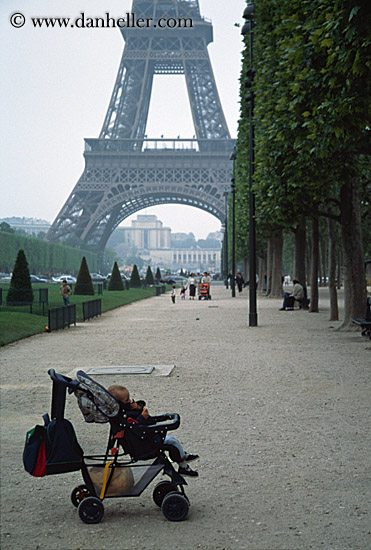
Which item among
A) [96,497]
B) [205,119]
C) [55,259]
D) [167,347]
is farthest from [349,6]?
[205,119]

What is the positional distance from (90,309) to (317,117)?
583 inches

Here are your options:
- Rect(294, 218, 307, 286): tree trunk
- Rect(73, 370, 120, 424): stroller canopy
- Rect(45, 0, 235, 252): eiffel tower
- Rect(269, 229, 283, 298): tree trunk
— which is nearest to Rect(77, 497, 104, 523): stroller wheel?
Rect(73, 370, 120, 424): stroller canopy

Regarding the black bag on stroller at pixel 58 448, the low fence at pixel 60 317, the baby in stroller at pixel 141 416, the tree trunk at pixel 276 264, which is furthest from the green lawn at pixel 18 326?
Result: the tree trunk at pixel 276 264

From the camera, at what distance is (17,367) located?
40.8 ft

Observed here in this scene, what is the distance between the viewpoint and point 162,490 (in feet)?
16.2

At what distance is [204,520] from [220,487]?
0.70 meters

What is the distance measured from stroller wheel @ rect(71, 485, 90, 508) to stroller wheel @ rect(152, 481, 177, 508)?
1.52 feet

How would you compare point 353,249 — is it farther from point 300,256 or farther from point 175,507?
point 175,507

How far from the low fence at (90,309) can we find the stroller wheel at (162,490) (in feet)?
64.2

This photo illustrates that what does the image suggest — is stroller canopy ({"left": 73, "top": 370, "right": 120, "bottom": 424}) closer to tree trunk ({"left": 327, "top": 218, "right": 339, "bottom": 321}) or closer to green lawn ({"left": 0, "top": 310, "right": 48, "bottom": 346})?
green lawn ({"left": 0, "top": 310, "right": 48, "bottom": 346})

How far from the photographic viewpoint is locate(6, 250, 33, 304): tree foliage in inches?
1084

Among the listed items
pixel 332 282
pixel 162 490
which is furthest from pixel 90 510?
pixel 332 282

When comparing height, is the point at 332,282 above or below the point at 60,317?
above

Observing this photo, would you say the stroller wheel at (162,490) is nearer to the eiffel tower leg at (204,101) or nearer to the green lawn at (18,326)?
the green lawn at (18,326)
